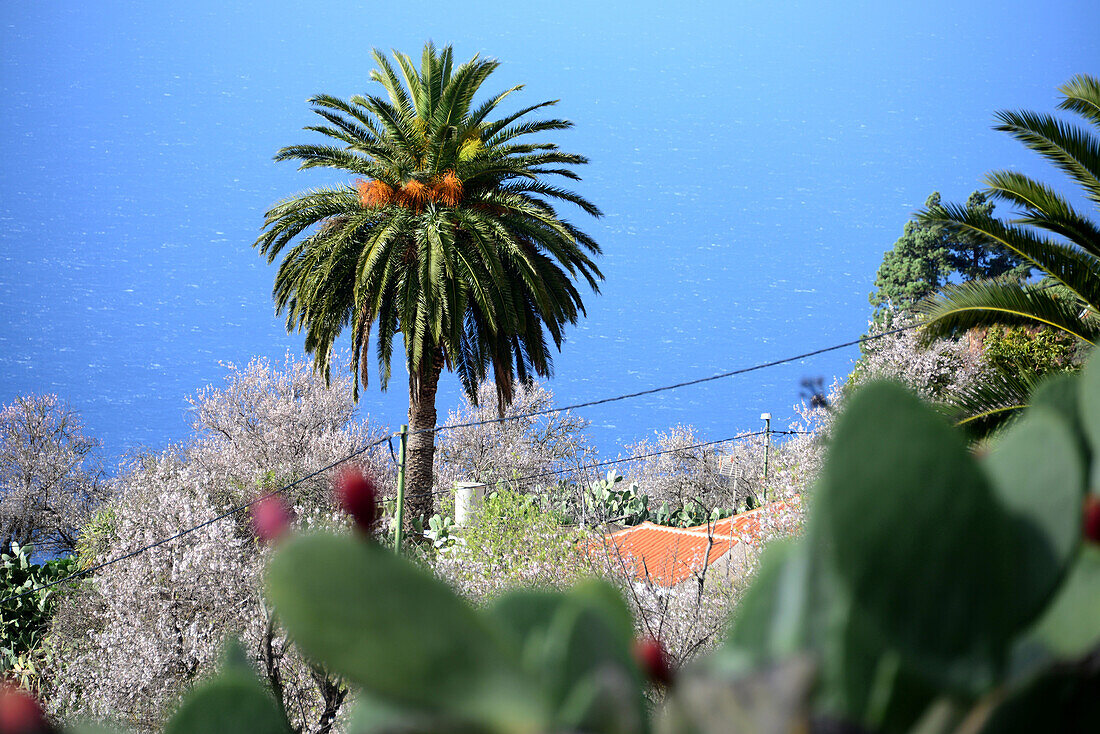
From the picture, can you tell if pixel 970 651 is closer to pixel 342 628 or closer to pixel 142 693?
pixel 342 628

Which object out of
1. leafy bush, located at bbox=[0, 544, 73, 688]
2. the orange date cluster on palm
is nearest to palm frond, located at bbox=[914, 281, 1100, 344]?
the orange date cluster on palm

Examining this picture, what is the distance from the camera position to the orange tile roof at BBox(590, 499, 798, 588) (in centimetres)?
1283

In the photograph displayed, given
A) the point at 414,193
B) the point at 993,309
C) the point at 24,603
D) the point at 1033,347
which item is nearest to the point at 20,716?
the point at 993,309

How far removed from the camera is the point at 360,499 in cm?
48

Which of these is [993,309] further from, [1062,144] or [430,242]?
[430,242]

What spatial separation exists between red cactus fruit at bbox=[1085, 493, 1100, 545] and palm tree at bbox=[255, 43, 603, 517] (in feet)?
41.5

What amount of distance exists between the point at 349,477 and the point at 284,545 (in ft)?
0.43

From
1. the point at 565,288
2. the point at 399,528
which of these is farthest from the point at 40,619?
the point at 565,288

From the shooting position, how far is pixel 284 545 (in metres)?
0.37

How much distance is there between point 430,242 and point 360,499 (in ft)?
42.6

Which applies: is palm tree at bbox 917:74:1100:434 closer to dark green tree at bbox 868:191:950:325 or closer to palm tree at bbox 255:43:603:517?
palm tree at bbox 255:43:603:517

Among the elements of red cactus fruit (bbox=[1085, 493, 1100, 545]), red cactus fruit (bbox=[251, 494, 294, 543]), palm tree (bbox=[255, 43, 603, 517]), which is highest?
palm tree (bbox=[255, 43, 603, 517])

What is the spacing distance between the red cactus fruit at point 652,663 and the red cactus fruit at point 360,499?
0.54ft

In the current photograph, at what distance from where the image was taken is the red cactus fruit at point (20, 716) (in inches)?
14.1
